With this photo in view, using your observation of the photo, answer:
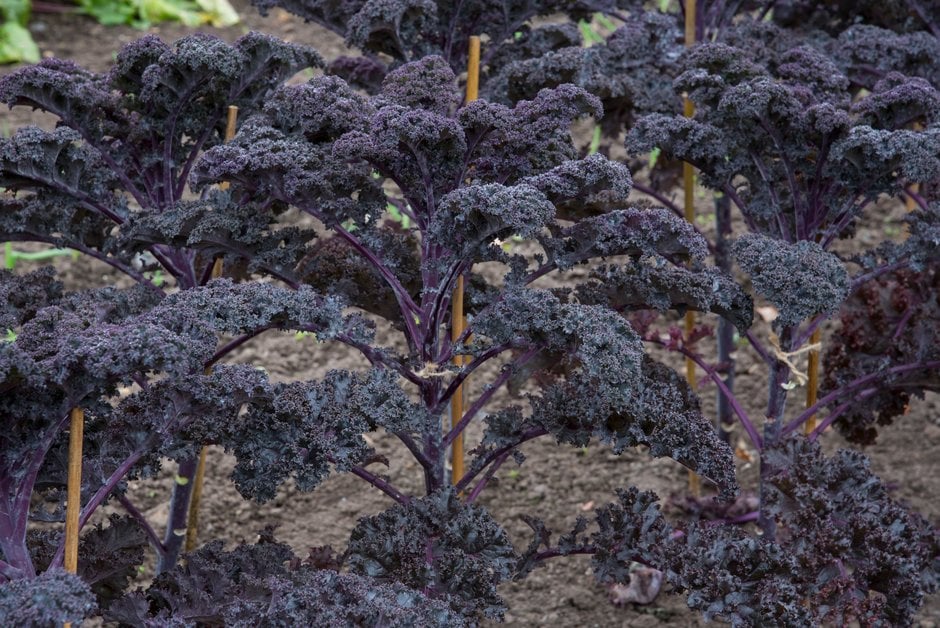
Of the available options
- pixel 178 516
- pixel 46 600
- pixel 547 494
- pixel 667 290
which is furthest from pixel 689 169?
pixel 46 600

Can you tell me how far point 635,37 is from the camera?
3.19m

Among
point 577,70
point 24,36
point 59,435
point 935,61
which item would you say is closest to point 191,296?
point 59,435

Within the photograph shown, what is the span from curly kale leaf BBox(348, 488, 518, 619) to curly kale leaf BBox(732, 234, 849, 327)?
744 millimetres

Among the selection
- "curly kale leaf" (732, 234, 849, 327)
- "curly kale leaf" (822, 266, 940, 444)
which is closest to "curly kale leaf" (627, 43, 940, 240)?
"curly kale leaf" (732, 234, 849, 327)

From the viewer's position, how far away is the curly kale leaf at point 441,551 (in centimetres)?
216

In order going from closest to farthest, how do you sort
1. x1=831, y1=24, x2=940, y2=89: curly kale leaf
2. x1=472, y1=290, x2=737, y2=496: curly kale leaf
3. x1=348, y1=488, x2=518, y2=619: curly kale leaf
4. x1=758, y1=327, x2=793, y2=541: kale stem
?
x1=472, y1=290, x2=737, y2=496: curly kale leaf < x1=348, y1=488, x2=518, y2=619: curly kale leaf < x1=758, y1=327, x2=793, y2=541: kale stem < x1=831, y1=24, x2=940, y2=89: curly kale leaf

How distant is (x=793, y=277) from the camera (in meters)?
2.28

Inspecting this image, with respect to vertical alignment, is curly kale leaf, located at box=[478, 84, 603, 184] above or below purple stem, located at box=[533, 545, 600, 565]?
above

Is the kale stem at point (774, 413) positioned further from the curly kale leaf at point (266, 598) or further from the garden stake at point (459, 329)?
the curly kale leaf at point (266, 598)

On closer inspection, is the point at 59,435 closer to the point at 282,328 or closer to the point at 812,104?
the point at 282,328

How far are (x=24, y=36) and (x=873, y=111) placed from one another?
200 inches

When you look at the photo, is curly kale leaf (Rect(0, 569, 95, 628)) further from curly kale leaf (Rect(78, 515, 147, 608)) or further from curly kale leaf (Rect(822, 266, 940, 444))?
curly kale leaf (Rect(822, 266, 940, 444))

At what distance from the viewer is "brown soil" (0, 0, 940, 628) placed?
3.09 meters

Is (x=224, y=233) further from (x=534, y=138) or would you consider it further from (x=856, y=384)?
(x=856, y=384)
